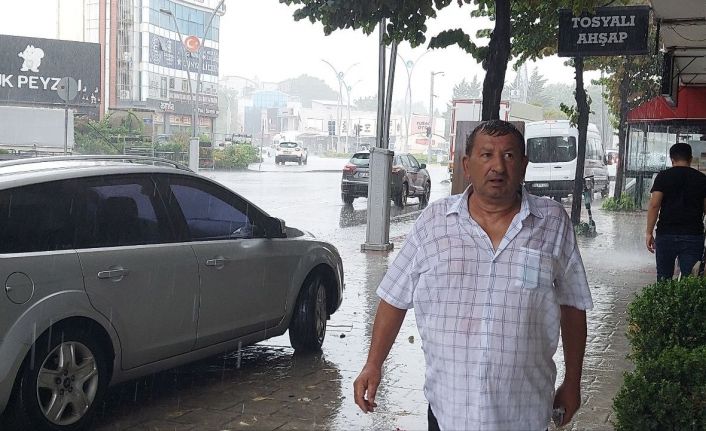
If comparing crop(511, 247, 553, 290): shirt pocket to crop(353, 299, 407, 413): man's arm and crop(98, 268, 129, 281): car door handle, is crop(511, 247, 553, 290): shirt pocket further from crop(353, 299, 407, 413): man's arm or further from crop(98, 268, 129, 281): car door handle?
crop(98, 268, 129, 281): car door handle

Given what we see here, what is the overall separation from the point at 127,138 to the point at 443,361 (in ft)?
132

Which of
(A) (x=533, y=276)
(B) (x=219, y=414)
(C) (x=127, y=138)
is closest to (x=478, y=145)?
(A) (x=533, y=276)

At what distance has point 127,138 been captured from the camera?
136 ft

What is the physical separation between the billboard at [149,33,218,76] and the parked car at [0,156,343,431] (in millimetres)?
49661

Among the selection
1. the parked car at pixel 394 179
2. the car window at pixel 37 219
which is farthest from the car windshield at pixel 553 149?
the car window at pixel 37 219

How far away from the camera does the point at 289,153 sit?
185 feet

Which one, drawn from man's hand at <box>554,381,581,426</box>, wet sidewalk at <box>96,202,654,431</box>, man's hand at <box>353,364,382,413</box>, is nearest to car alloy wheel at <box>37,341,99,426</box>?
wet sidewalk at <box>96,202,654,431</box>

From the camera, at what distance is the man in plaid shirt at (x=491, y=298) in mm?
2732

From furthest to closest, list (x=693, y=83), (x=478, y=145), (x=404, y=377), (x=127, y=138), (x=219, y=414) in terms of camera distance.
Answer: (x=127, y=138), (x=693, y=83), (x=404, y=377), (x=219, y=414), (x=478, y=145)

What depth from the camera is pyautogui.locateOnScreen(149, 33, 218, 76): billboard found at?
56812 mm

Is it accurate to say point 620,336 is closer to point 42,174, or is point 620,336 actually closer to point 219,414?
point 219,414

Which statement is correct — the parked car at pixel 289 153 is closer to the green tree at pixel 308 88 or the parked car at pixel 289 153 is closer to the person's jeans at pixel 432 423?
the green tree at pixel 308 88

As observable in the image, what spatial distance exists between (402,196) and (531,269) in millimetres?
23956

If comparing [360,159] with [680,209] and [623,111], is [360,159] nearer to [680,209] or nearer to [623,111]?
[623,111]
